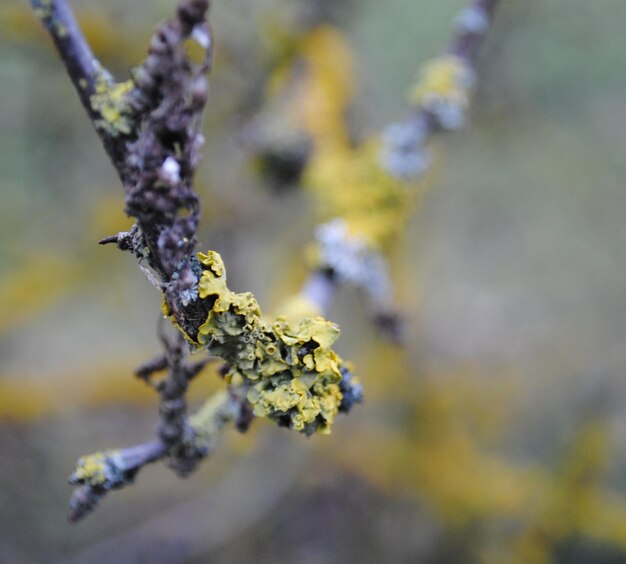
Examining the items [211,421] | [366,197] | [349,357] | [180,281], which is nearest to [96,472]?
[211,421]

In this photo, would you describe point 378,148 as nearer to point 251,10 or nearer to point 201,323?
point 251,10

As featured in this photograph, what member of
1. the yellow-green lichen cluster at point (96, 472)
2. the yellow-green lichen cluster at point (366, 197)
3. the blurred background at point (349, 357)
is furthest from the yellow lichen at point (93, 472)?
the blurred background at point (349, 357)

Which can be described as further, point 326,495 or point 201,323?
point 326,495

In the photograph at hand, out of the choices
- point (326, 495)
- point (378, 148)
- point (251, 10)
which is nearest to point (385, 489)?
point (326, 495)

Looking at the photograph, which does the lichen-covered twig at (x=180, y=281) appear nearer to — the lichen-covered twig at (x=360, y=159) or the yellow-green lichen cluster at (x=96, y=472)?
the yellow-green lichen cluster at (x=96, y=472)

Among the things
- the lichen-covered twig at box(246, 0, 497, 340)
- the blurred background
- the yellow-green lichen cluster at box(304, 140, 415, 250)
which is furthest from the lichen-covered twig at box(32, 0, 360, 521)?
the blurred background

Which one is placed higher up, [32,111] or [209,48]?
[32,111]

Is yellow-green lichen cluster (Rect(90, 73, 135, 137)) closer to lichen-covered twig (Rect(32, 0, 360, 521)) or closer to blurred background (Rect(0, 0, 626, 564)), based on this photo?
lichen-covered twig (Rect(32, 0, 360, 521))
